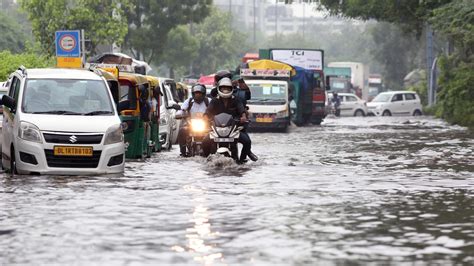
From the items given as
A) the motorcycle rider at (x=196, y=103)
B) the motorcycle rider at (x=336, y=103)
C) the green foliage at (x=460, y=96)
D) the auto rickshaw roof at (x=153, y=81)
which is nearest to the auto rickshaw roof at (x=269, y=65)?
the green foliage at (x=460, y=96)

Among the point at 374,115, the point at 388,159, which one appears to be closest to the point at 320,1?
the point at 374,115

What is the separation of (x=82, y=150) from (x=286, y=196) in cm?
419

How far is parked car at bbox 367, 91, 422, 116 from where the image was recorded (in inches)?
2682

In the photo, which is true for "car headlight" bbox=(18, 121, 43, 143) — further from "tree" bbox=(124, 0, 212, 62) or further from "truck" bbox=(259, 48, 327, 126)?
"tree" bbox=(124, 0, 212, 62)

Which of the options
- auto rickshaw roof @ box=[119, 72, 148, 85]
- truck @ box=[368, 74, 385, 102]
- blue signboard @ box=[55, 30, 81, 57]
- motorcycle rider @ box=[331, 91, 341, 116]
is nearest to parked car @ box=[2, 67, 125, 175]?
auto rickshaw roof @ box=[119, 72, 148, 85]

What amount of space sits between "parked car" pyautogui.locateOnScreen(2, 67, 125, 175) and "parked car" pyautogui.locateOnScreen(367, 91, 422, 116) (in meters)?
48.7

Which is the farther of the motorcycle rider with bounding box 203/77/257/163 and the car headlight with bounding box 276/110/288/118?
the car headlight with bounding box 276/110/288/118

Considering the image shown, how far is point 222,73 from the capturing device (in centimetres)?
2319

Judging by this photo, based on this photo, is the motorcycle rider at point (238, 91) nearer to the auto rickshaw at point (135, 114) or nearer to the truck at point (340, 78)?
the auto rickshaw at point (135, 114)

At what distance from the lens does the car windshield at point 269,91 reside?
42.9 m

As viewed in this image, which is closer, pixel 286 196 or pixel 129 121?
pixel 286 196

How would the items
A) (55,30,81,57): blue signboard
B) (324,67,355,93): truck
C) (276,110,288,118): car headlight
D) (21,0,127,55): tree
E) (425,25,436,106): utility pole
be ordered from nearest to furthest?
1. (55,30,81,57): blue signboard
2. (276,110,288,118): car headlight
3. (21,0,127,55): tree
4. (425,25,436,106): utility pole
5. (324,67,355,93): truck

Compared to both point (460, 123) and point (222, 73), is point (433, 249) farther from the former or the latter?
point (460, 123)

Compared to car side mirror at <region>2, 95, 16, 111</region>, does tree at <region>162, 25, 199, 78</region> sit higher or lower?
higher
